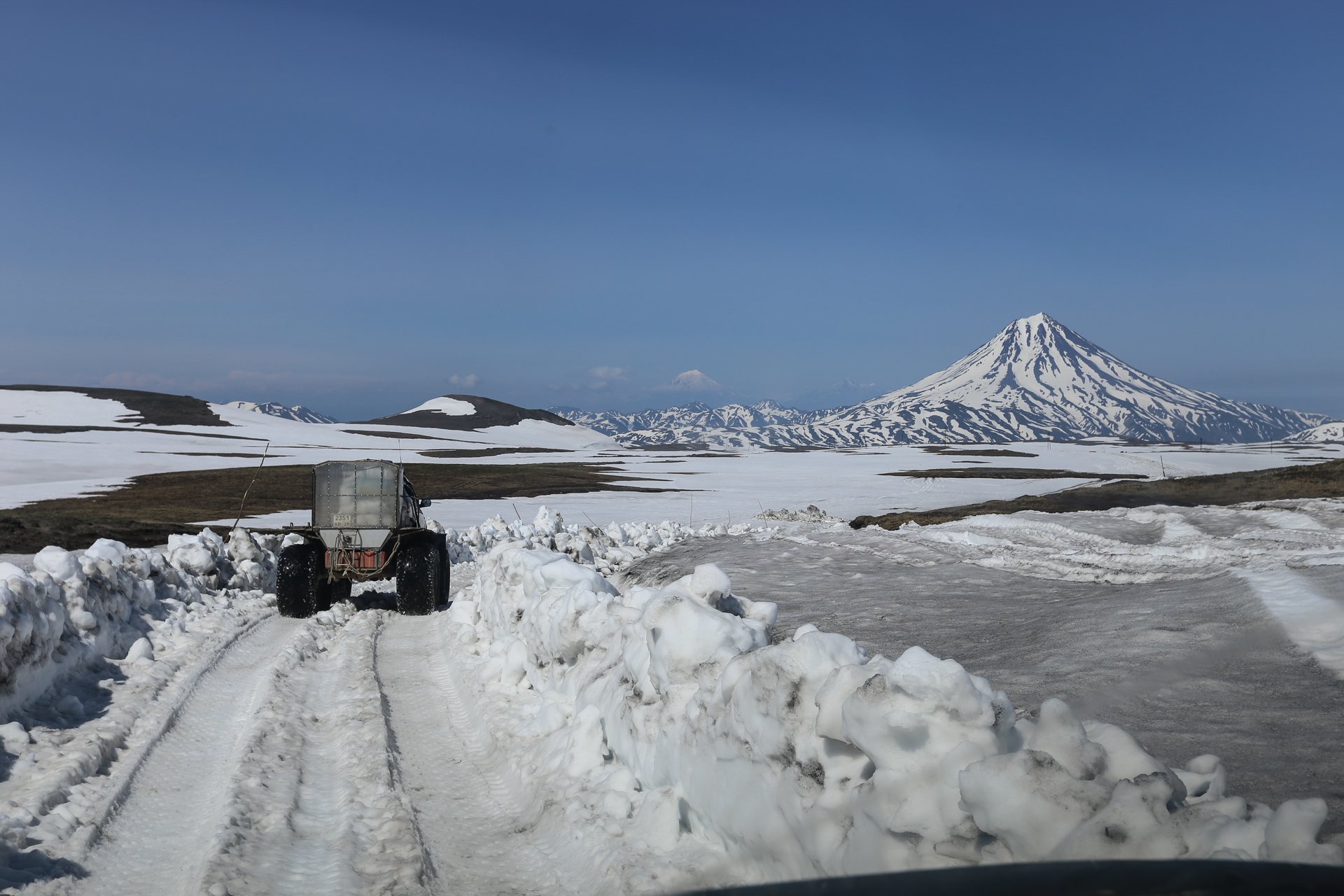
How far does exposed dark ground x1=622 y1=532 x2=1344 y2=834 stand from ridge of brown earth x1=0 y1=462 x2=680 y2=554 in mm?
18071

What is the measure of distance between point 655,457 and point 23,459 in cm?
6772

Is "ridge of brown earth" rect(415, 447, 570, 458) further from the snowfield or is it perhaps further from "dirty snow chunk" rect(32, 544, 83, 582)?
the snowfield

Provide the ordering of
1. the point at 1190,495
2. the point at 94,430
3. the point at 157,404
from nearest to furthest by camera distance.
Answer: the point at 1190,495 → the point at 94,430 → the point at 157,404

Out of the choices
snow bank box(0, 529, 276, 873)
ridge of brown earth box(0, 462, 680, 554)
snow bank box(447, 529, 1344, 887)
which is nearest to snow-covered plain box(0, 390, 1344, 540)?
ridge of brown earth box(0, 462, 680, 554)

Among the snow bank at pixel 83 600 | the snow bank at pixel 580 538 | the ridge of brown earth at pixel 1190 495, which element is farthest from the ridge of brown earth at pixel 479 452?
the snow bank at pixel 83 600

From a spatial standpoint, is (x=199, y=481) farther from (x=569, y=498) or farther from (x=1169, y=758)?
(x=1169, y=758)

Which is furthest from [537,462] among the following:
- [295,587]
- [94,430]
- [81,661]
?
[81,661]

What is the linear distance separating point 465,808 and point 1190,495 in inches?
1234

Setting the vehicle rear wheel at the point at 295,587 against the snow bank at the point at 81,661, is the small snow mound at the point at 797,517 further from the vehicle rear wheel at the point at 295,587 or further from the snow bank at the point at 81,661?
the snow bank at the point at 81,661

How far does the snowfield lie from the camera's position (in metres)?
3.13

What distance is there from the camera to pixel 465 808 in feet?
17.3

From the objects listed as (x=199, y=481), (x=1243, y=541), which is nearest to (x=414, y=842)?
(x=1243, y=541)

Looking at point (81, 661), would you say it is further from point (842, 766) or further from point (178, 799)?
point (842, 766)

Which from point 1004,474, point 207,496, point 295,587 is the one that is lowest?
point 207,496
